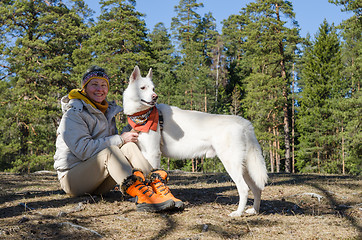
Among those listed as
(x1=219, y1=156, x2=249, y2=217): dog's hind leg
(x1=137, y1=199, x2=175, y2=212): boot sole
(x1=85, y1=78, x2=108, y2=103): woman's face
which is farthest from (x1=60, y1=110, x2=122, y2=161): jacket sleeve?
(x1=219, y1=156, x2=249, y2=217): dog's hind leg

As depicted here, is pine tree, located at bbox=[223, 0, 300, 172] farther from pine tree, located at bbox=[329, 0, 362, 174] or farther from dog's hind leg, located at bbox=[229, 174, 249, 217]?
dog's hind leg, located at bbox=[229, 174, 249, 217]

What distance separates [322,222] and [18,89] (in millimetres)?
19874

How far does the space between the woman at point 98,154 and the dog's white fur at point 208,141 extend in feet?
1.11

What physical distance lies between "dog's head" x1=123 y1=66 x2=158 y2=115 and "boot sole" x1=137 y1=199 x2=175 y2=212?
1340 millimetres

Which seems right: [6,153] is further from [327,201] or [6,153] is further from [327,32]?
[327,32]

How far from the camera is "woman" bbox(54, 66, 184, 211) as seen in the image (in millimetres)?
3320

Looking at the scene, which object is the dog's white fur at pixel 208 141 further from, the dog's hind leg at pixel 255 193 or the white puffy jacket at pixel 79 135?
the white puffy jacket at pixel 79 135

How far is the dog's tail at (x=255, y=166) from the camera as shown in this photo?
3.81m

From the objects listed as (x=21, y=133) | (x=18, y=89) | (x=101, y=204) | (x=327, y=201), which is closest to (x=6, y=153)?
(x=21, y=133)

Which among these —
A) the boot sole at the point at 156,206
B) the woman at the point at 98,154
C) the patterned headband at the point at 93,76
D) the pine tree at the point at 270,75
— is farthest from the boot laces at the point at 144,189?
the pine tree at the point at 270,75

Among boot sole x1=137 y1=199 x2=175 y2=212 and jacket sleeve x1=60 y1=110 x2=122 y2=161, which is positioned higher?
jacket sleeve x1=60 y1=110 x2=122 y2=161

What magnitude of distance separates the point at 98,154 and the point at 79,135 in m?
0.31

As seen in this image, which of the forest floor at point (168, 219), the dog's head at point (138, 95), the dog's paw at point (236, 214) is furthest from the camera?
the dog's head at point (138, 95)

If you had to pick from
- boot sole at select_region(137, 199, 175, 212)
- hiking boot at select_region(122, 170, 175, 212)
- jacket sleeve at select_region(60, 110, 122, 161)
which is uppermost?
jacket sleeve at select_region(60, 110, 122, 161)
